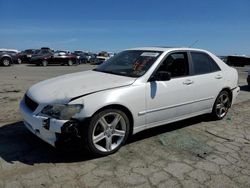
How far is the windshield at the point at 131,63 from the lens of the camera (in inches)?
197

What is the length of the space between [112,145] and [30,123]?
1.24 metres

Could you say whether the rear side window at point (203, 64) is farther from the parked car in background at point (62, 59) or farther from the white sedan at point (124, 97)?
the parked car in background at point (62, 59)

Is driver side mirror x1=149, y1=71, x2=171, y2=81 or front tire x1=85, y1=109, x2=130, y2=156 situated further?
driver side mirror x1=149, y1=71, x2=171, y2=81

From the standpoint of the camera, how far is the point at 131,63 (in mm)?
5312

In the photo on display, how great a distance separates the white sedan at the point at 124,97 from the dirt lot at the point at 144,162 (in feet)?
1.03

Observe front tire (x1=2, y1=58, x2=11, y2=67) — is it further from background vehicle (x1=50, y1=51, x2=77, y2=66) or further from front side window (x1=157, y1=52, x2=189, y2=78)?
front side window (x1=157, y1=52, x2=189, y2=78)

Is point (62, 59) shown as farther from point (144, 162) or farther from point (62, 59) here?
point (144, 162)

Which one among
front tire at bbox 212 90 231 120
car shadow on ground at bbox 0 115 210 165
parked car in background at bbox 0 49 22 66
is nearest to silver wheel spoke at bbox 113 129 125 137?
car shadow on ground at bbox 0 115 210 165

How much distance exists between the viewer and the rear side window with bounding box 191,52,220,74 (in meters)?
5.80

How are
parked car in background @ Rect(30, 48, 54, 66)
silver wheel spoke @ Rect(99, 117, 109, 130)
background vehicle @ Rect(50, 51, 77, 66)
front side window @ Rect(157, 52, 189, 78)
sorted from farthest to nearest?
background vehicle @ Rect(50, 51, 77, 66) → parked car in background @ Rect(30, 48, 54, 66) → front side window @ Rect(157, 52, 189, 78) → silver wheel spoke @ Rect(99, 117, 109, 130)

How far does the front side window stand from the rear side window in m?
0.24

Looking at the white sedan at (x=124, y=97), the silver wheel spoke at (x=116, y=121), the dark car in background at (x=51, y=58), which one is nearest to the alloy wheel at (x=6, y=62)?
the dark car in background at (x=51, y=58)

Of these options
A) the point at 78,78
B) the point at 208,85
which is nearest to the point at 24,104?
the point at 78,78

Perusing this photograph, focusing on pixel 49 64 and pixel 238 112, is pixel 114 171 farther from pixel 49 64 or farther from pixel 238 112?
pixel 49 64
